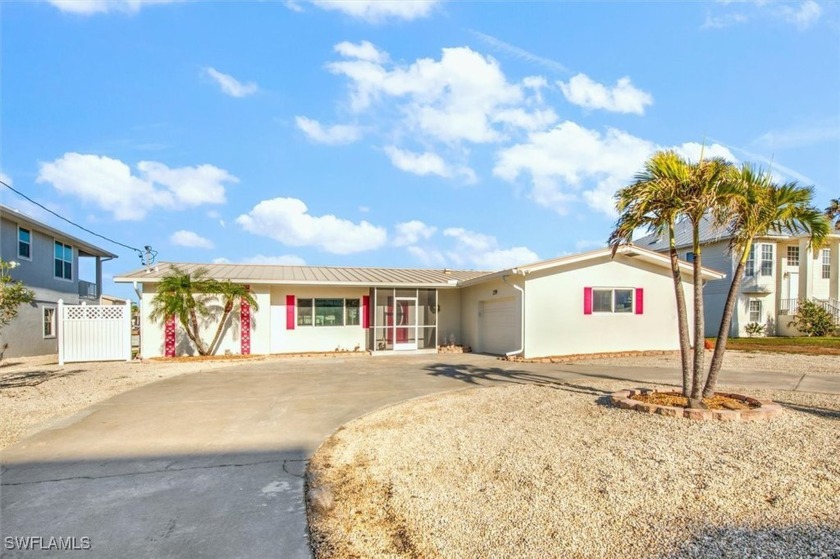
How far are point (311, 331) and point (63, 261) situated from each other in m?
13.4

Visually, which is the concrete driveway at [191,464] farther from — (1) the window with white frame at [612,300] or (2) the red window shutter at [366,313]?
(2) the red window shutter at [366,313]

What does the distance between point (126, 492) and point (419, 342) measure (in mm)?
14533

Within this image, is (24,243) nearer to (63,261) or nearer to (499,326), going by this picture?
(63,261)

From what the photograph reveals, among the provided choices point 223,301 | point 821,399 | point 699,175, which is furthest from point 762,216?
point 223,301

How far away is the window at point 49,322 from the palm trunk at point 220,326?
956 cm

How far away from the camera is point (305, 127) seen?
14133 millimetres

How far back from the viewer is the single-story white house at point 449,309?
1553cm

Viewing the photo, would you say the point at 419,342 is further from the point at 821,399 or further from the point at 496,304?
the point at 821,399

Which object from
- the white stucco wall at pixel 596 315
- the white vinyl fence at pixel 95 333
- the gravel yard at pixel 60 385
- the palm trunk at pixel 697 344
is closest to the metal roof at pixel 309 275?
the white vinyl fence at pixel 95 333

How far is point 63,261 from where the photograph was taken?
22.2m

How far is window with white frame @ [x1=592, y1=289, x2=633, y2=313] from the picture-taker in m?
16.3

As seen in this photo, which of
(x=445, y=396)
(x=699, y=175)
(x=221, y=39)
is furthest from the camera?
(x=221, y=39)

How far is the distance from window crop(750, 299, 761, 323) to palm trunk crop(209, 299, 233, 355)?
79.4ft

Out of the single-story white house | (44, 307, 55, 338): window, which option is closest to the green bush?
the single-story white house
